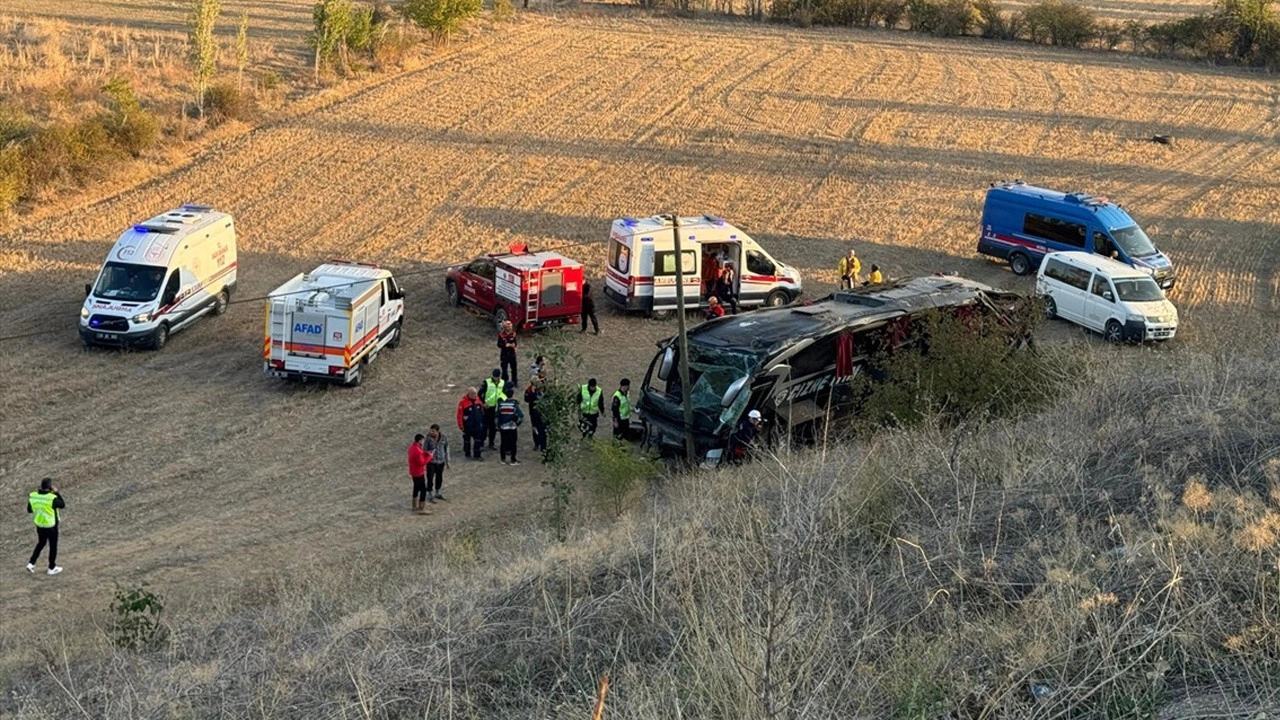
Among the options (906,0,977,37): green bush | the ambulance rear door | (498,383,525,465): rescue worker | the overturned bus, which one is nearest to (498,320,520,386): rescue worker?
(498,383,525,465): rescue worker

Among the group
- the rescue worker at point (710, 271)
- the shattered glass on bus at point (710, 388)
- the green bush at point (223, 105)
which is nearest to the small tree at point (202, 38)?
the green bush at point (223, 105)

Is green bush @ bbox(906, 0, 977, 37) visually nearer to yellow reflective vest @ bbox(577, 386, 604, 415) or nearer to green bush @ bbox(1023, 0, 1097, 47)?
green bush @ bbox(1023, 0, 1097, 47)

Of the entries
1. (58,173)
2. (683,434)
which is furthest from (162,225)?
(683,434)

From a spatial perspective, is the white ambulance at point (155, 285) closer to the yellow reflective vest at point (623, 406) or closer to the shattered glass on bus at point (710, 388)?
the yellow reflective vest at point (623, 406)

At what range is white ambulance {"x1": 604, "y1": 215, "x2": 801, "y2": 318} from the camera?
26.4m

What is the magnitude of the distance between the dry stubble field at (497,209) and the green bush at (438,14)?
7.85ft

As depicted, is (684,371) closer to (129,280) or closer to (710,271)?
(710,271)

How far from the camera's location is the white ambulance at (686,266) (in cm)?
2644

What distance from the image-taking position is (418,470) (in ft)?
60.6

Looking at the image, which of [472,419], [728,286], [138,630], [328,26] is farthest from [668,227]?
[328,26]

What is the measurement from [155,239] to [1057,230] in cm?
1854

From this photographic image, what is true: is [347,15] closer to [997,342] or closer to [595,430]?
[595,430]

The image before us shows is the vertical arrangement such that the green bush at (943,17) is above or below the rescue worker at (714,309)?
above

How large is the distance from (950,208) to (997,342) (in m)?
16.8
